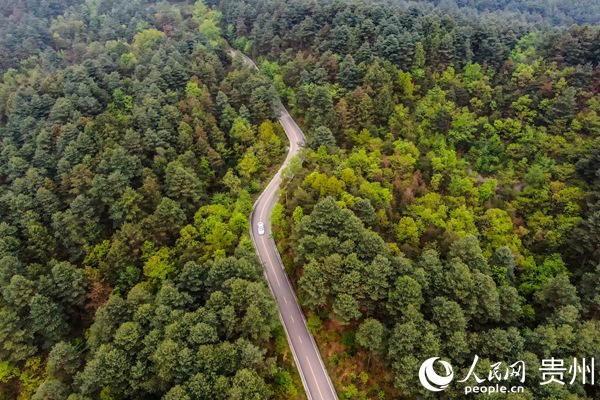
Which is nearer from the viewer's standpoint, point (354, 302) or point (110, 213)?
point (354, 302)

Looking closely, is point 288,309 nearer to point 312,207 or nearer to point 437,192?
point 312,207

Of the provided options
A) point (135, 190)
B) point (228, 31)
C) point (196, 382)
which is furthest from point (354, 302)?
point (228, 31)

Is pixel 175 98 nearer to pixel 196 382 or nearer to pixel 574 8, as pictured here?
pixel 196 382

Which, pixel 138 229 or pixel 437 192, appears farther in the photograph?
pixel 437 192

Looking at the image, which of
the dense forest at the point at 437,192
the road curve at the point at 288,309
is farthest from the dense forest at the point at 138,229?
the dense forest at the point at 437,192

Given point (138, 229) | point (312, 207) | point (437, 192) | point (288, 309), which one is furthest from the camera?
point (437, 192)

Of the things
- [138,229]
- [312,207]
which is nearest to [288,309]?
[312,207]

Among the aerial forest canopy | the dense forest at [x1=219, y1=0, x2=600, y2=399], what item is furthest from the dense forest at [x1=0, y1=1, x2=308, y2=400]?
the dense forest at [x1=219, y1=0, x2=600, y2=399]
